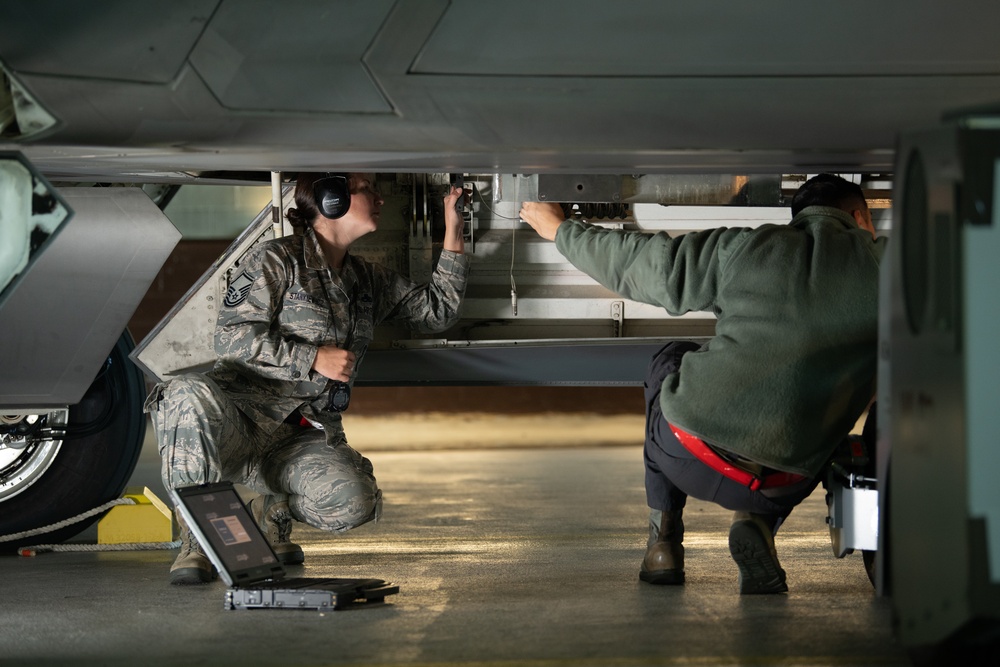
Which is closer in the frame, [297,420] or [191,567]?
[191,567]

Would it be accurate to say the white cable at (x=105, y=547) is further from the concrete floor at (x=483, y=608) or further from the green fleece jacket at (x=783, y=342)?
the green fleece jacket at (x=783, y=342)

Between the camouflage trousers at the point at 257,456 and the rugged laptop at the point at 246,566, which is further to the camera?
the camouflage trousers at the point at 257,456

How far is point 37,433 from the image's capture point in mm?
3799

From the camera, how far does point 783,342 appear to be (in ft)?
8.45

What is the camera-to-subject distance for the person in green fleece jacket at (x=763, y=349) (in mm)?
2580

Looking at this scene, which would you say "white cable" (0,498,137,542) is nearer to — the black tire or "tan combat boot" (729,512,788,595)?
the black tire

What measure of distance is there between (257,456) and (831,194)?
6.25 ft

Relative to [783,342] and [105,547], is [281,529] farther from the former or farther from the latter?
[783,342]

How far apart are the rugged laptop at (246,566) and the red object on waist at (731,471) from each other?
87cm

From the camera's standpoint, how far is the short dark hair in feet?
9.20

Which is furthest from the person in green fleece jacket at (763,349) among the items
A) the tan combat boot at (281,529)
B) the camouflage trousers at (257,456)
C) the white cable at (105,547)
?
the white cable at (105,547)

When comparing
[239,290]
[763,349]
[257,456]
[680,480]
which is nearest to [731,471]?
[680,480]

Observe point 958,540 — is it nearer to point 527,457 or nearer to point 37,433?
point 37,433

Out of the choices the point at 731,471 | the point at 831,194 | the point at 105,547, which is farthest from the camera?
the point at 105,547
